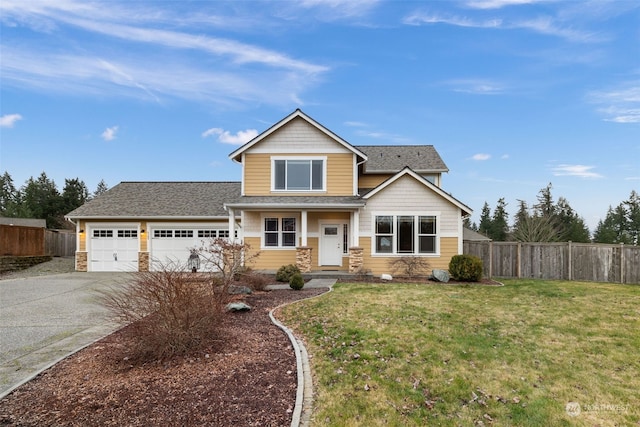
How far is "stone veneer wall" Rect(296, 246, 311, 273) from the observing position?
16.0m

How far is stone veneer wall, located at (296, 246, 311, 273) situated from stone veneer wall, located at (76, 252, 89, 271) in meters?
12.6

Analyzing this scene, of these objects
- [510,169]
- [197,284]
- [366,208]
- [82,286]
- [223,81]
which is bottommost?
[82,286]

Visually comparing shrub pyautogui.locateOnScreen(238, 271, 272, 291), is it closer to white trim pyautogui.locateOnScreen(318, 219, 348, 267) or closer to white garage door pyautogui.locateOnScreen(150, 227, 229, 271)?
white trim pyautogui.locateOnScreen(318, 219, 348, 267)

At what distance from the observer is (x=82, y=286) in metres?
14.4

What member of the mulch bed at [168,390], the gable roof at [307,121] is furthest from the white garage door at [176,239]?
the mulch bed at [168,390]

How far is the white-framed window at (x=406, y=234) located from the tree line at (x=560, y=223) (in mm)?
23594

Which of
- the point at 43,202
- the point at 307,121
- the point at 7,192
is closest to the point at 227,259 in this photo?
the point at 307,121

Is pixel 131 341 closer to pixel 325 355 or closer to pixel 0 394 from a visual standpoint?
pixel 0 394

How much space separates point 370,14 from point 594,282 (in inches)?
588

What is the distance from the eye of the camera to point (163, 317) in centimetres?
531

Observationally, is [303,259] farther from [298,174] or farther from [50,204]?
[50,204]

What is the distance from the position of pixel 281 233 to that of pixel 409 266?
6197mm

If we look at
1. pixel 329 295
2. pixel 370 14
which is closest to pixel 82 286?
pixel 329 295

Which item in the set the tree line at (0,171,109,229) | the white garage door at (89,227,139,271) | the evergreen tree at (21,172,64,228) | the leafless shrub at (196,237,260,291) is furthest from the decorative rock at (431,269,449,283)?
the evergreen tree at (21,172,64,228)
